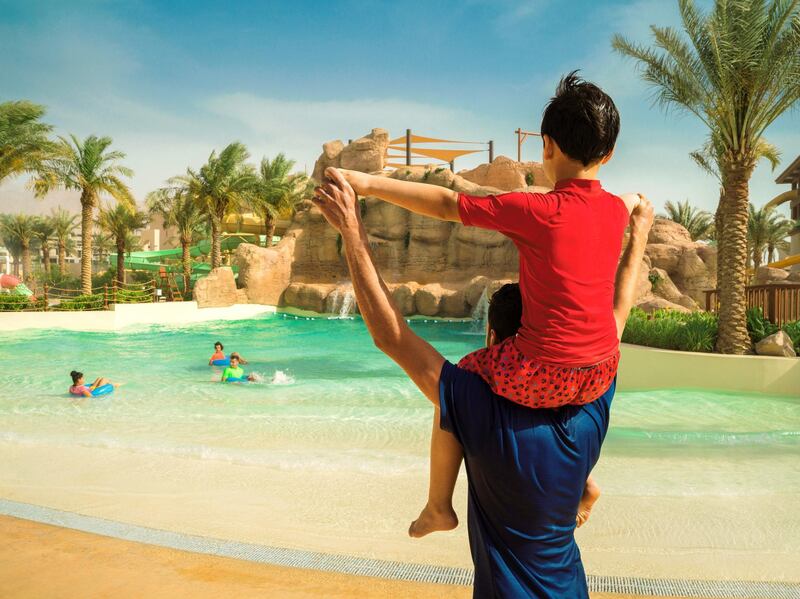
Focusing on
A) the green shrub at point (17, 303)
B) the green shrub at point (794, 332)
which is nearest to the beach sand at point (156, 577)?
the green shrub at point (794, 332)

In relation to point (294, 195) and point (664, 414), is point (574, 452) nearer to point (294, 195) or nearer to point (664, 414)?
point (664, 414)

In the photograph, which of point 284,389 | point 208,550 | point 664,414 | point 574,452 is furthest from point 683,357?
point 574,452

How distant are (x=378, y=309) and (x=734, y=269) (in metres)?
11.5

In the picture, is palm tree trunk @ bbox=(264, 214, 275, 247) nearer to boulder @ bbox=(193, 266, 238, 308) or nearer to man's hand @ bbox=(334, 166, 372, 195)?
boulder @ bbox=(193, 266, 238, 308)

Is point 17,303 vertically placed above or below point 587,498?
below

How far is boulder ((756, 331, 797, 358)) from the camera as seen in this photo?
34.7 ft

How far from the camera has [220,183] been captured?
29.6 metres

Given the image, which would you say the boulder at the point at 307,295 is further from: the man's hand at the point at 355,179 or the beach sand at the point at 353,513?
the man's hand at the point at 355,179

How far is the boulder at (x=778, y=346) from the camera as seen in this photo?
1057 cm

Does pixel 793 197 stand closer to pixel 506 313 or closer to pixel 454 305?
pixel 454 305

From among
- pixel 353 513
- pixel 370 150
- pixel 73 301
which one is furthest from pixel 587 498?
pixel 370 150

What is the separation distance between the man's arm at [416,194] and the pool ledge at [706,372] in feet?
33.3

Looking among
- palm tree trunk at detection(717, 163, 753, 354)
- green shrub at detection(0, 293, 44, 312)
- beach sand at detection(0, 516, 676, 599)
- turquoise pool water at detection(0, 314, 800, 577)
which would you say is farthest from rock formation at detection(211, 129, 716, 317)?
beach sand at detection(0, 516, 676, 599)

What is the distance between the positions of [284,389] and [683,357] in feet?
22.1
